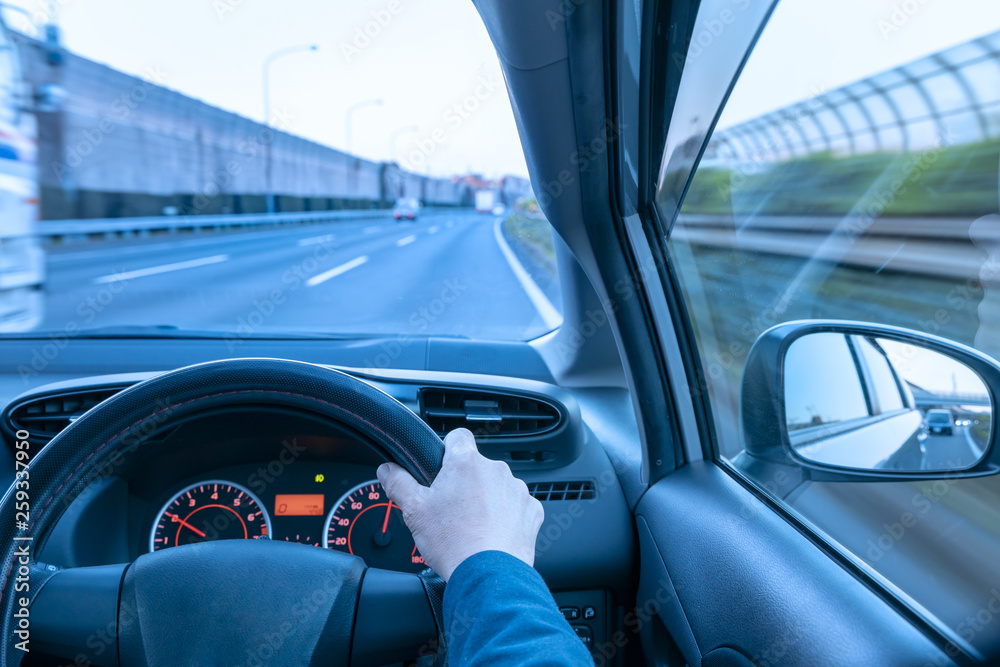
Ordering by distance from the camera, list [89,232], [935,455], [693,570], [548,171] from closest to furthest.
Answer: [935,455] < [693,570] < [548,171] < [89,232]

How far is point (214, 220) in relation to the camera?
1483cm

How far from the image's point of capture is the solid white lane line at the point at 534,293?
330 centimetres

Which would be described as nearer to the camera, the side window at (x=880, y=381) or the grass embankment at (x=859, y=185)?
the grass embankment at (x=859, y=185)

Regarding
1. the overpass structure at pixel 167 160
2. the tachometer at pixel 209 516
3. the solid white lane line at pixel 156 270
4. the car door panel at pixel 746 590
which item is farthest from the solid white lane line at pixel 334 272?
the overpass structure at pixel 167 160

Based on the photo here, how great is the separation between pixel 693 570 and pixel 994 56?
1.39m

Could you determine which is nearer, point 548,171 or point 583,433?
point 548,171

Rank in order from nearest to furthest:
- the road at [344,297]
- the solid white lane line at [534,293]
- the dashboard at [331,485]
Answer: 1. the dashboard at [331,485]
2. the solid white lane line at [534,293]
3. the road at [344,297]

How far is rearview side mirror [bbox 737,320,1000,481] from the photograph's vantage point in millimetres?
1419

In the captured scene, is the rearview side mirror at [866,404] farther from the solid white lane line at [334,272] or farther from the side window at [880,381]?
the solid white lane line at [334,272]

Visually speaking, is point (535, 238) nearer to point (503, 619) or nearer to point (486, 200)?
point (486, 200)

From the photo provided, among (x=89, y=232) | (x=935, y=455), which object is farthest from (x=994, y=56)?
(x=89, y=232)

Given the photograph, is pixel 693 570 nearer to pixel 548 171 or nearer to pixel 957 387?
pixel 957 387

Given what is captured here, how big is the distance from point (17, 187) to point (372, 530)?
5156 mm

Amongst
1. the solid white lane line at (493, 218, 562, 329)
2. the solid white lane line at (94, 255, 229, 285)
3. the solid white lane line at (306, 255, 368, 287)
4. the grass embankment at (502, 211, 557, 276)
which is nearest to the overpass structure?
the solid white lane line at (94, 255, 229, 285)
